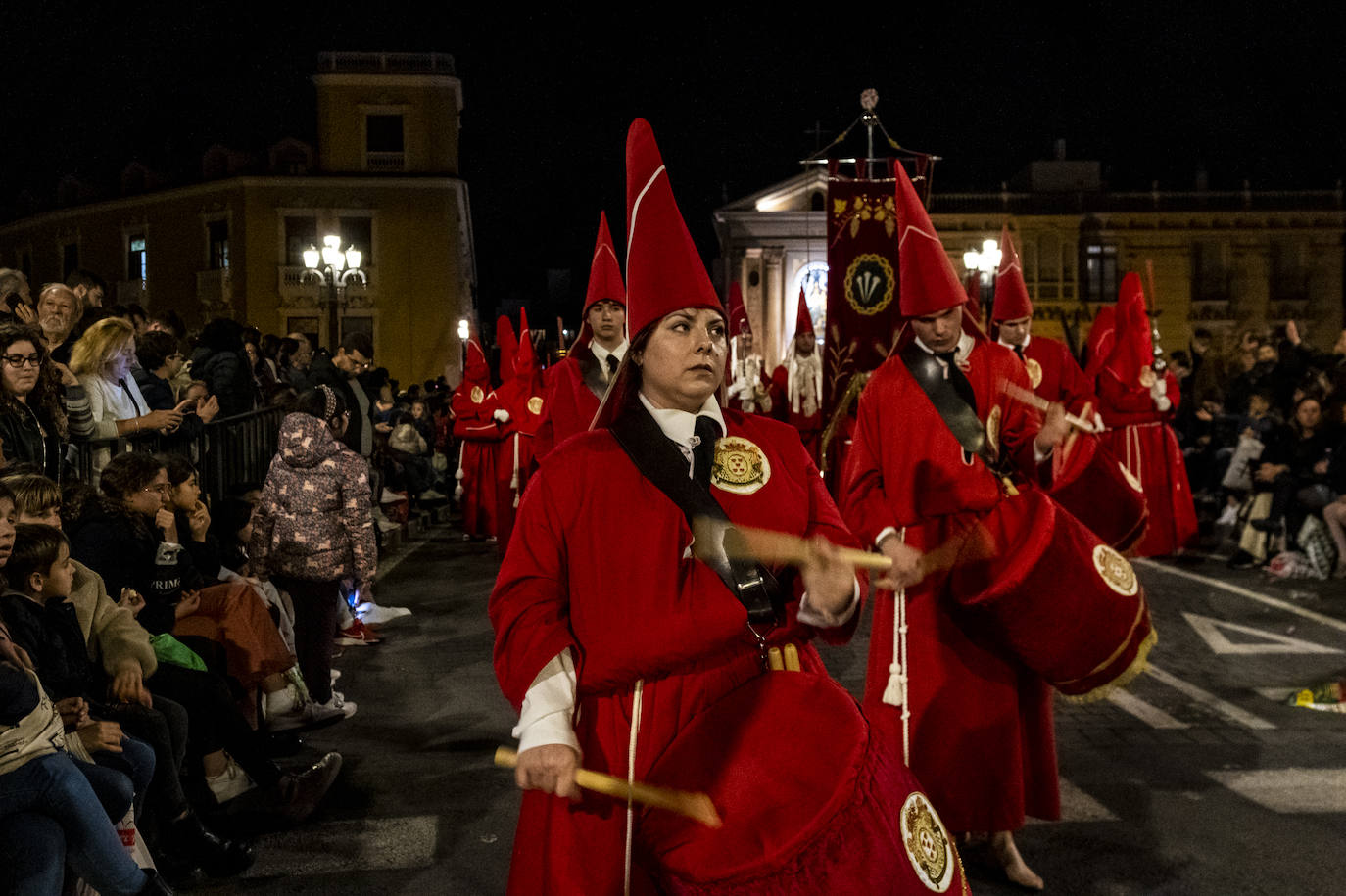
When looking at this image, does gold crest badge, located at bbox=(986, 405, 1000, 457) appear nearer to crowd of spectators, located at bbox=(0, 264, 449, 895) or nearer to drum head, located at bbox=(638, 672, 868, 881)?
drum head, located at bbox=(638, 672, 868, 881)

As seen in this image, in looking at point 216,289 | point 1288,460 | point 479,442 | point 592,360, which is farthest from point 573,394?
point 216,289

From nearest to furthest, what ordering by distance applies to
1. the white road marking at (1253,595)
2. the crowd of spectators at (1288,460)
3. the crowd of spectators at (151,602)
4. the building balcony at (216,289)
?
the crowd of spectators at (151,602), the white road marking at (1253,595), the crowd of spectators at (1288,460), the building balcony at (216,289)

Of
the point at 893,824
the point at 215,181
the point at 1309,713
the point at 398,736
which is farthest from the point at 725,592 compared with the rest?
the point at 215,181

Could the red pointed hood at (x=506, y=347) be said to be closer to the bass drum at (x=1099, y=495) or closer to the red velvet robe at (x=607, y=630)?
the bass drum at (x=1099, y=495)

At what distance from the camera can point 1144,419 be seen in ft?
41.4

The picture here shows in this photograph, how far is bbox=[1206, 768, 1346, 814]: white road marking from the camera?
212 inches

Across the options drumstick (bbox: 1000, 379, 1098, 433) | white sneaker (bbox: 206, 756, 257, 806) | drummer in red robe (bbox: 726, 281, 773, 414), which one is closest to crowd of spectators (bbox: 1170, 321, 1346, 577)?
drummer in red robe (bbox: 726, 281, 773, 414)

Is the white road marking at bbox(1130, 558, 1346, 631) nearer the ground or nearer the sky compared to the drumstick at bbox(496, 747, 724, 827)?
nearer the ground

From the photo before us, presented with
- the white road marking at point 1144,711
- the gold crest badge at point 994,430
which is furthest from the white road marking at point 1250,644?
the gold crest badge at point 994,430

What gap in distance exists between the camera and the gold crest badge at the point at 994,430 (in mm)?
4672

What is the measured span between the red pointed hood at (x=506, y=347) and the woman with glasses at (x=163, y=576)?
870 centimetres

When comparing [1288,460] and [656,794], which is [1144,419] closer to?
[1288,460]

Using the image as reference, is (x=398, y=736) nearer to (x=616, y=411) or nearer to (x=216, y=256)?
(x=616, y=411)

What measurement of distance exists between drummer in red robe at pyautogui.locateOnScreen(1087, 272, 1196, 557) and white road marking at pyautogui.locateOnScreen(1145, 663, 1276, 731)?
14.6 ft
